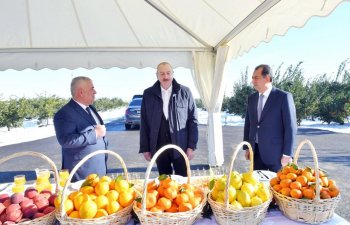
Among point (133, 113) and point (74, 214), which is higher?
point (133, 113)

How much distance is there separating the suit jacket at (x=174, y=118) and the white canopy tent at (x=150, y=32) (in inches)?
38.5

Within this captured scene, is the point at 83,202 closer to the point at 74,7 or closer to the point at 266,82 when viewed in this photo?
the point at 266,82

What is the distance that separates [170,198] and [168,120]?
1.73m

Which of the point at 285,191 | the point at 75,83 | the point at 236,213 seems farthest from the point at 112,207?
the point at 75,83

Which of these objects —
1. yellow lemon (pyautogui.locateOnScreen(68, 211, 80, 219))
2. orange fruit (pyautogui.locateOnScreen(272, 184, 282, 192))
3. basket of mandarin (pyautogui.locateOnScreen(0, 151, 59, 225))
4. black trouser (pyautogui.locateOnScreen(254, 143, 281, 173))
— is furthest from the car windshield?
yellow lemon (pyautogui.locateOnScreen(68, 211, 80, 219))

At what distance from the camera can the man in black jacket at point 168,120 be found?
9.90ft

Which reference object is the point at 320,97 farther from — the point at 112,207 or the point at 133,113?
the point at 112,207

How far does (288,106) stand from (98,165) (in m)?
2.04

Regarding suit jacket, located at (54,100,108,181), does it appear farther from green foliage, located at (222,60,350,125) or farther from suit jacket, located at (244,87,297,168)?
green foliage, located at (222,60,350,125)

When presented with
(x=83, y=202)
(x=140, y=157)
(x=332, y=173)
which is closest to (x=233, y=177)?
(x=83, y=202)

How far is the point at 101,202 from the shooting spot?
4.25 ft

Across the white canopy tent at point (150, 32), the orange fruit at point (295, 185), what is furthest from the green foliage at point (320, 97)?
the orange fruit at point (295, 185)

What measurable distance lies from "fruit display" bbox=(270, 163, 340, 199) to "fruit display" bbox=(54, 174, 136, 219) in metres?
0.87

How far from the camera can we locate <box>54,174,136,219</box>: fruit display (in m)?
1.25
